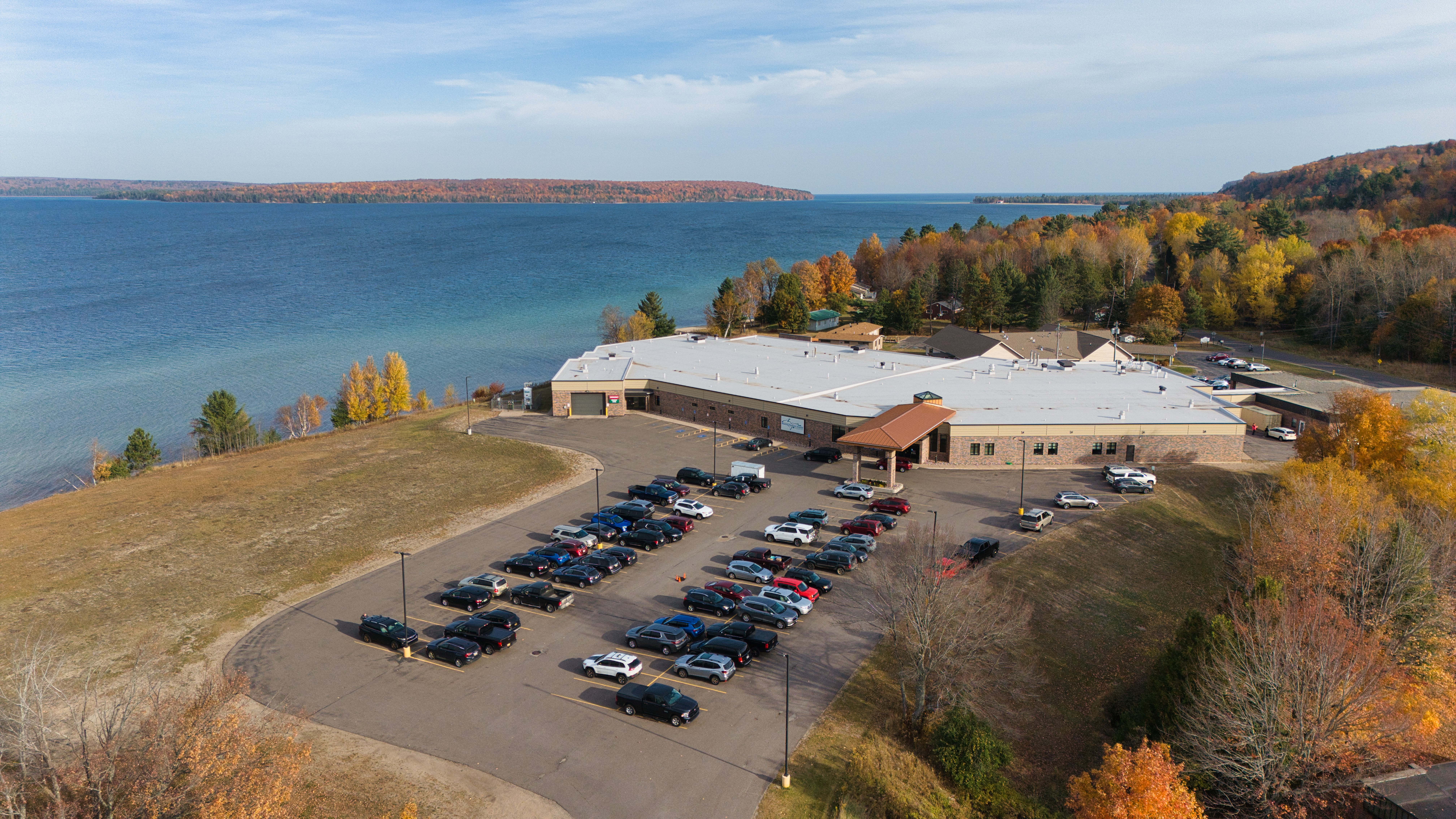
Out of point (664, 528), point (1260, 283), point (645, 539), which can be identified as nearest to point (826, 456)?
point (664, 528)

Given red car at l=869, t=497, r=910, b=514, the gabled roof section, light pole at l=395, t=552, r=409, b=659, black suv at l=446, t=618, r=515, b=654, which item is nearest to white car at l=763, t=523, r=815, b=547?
red car at l=869, t=497, r=910, b=514

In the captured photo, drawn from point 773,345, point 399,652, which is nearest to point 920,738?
point 399,652

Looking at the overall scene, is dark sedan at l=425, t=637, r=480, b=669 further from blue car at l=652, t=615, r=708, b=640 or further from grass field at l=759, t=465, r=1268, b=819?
grass field at l=759, t=465, r=1268, b=819

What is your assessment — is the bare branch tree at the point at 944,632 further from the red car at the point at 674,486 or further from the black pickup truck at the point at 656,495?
the red car at the point at 674,486

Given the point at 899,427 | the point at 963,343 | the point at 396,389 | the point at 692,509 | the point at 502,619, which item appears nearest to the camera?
the point at 502,619

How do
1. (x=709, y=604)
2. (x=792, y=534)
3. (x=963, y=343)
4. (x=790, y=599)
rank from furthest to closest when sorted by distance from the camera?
(x=963, y=343)
(x=792, y=534)
(x=790, y=599)
(x=709, y=604)

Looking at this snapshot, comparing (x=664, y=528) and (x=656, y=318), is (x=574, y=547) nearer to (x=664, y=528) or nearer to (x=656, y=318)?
(x=664, y=528)

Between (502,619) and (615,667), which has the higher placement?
(502,619)
